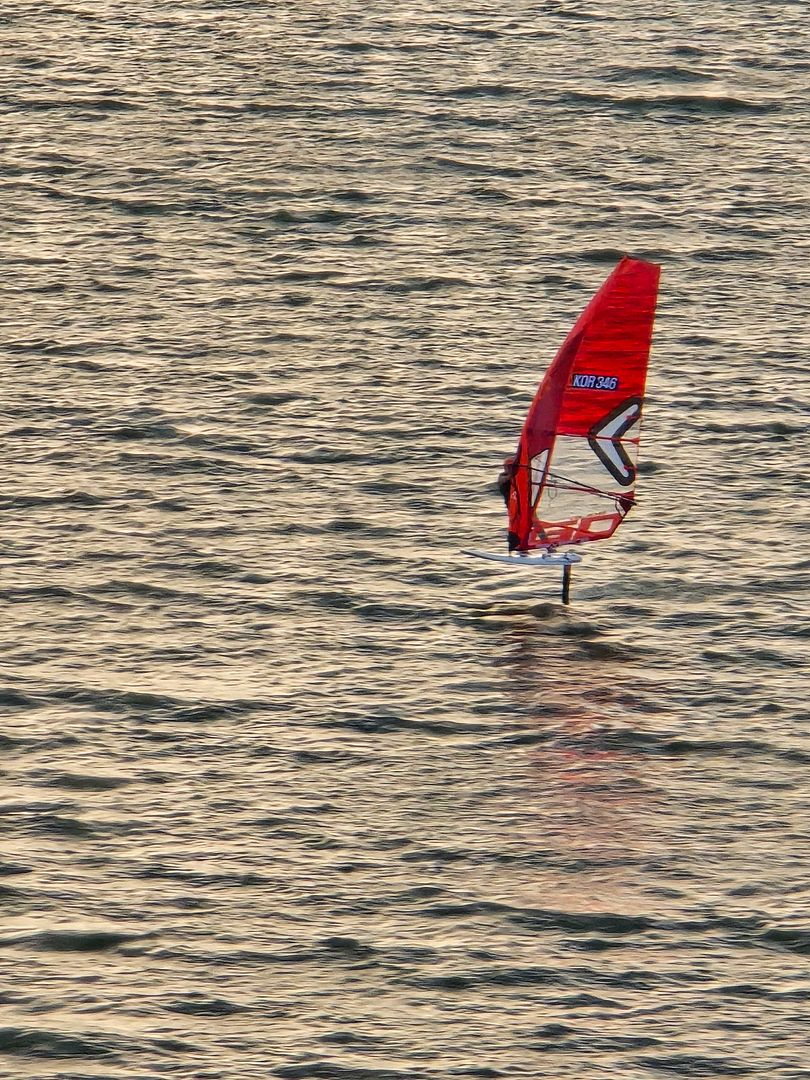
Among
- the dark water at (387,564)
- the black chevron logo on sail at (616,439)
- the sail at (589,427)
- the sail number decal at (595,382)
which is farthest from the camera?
the black chevron logo on sail at (616,439)

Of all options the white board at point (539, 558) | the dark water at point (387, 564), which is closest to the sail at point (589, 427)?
the white board at point (539, 558)

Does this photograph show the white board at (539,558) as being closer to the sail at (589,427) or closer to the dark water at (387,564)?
the sail at (589,427)

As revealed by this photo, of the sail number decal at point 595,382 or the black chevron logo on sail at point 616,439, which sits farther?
the black chevron logo on sail at point 616,439

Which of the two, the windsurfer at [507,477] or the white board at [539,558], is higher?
the windsurfer at [507,477]

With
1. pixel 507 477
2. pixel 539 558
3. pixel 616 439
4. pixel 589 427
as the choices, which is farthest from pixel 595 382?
pixel 539 558

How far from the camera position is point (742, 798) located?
47.7 meters

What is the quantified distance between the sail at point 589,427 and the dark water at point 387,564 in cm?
252

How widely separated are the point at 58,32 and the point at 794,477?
40.4 metres

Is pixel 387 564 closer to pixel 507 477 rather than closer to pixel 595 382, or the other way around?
pixel 507 477

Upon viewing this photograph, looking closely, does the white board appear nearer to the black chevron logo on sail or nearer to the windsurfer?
the windsurfer

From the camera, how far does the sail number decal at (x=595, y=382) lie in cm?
5159

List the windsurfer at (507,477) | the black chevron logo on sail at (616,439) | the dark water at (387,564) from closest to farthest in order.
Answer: the dark water at (387,564), the black chevron logo on sail at (616,439), the windsurfer at (507,477)

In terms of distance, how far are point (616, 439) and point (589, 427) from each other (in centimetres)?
67

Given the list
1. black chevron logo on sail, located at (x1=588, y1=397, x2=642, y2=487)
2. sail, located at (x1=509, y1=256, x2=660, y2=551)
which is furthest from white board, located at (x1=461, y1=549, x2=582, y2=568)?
black chevron logo on sail, located at (x1=588, y1=397, x2=642, y2=487)
